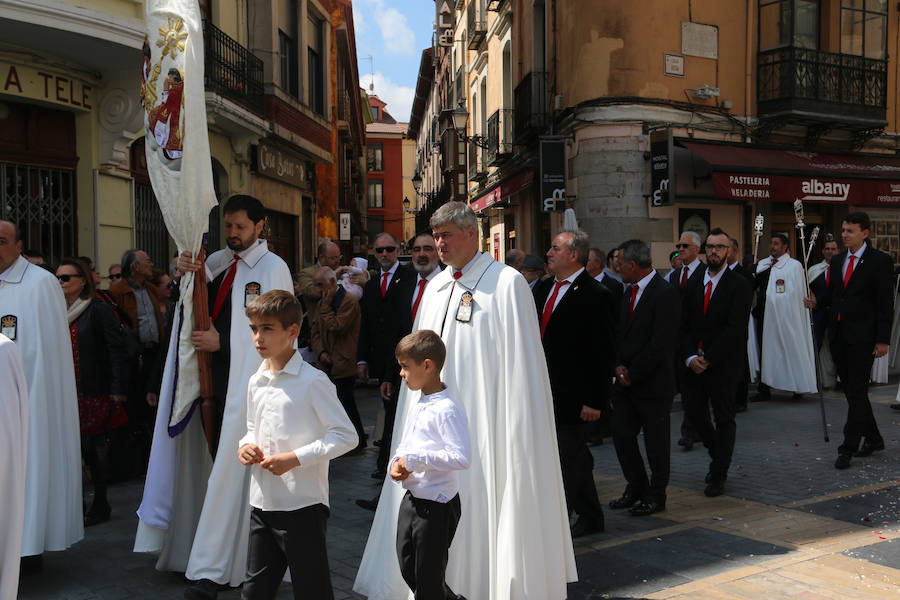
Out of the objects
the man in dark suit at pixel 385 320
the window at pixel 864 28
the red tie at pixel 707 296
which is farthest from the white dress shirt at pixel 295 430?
the window at pixel 864 28

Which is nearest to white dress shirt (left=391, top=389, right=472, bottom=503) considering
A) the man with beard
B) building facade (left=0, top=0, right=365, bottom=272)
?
the man with beard

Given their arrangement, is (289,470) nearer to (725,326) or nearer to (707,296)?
(725,326)

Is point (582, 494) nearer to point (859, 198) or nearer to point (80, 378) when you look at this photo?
point (80, 378)

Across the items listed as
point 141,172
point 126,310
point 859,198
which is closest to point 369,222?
point 859,198

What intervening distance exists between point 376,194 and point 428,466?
6526 centimetres

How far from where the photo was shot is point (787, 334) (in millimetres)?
11383

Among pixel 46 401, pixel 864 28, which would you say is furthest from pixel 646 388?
pixel 864 28

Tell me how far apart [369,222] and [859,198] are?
169 feet

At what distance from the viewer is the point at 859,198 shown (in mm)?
18312

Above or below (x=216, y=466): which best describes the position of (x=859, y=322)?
above

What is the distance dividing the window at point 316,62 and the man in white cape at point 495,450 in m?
15.8

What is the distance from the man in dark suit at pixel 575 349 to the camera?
5.03 meters

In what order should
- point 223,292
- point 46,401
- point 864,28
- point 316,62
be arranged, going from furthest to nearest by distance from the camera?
point 316,62
point 864,28
point 46,401
point 223,292

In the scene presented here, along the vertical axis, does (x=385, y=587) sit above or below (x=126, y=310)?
below
